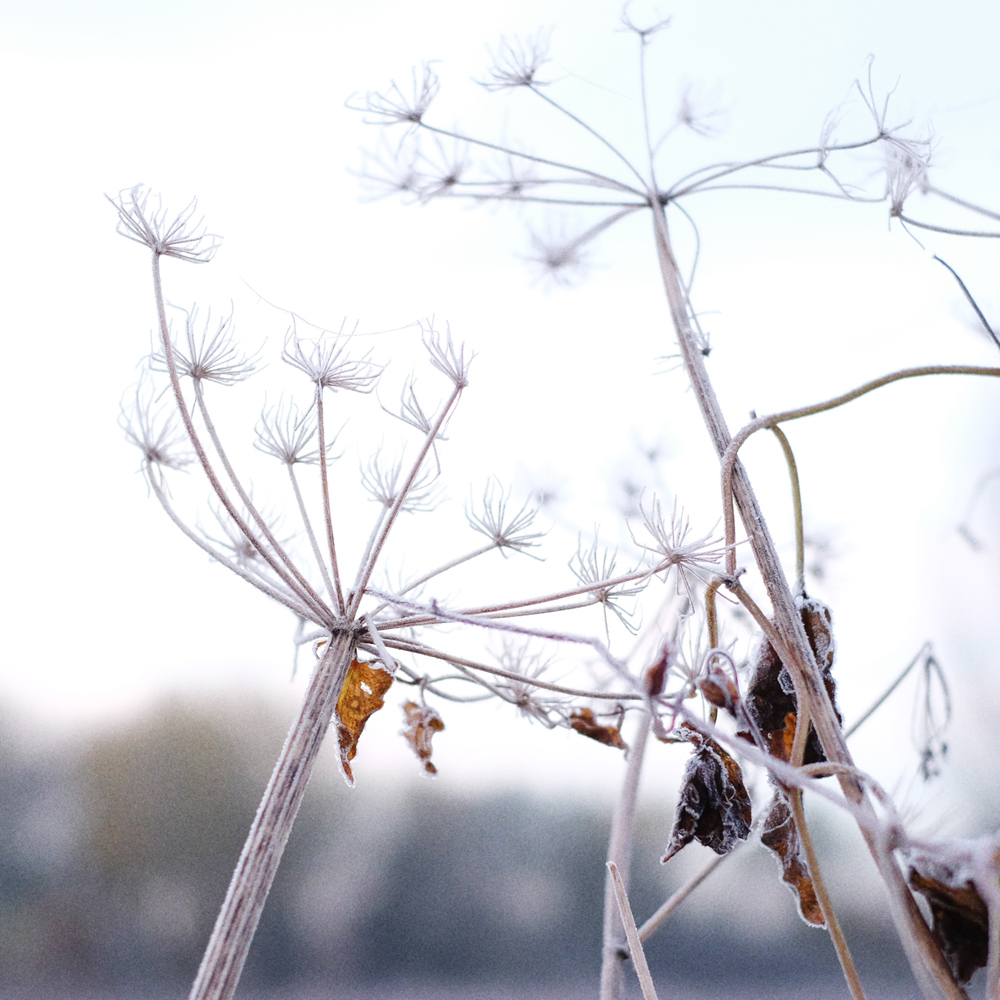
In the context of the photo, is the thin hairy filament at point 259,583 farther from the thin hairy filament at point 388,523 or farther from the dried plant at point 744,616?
the dried plant at point 744,616

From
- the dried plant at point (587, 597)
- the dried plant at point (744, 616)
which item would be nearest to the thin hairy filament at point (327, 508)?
the dried plant at point (587, 597)

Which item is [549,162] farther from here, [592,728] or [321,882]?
[321,882]

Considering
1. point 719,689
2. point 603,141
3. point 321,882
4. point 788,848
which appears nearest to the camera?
point 719,689

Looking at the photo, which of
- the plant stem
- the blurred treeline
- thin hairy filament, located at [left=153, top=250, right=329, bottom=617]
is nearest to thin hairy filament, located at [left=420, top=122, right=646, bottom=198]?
thin hairy filament, located at [left=153, top=250, right=329, bottom=617]

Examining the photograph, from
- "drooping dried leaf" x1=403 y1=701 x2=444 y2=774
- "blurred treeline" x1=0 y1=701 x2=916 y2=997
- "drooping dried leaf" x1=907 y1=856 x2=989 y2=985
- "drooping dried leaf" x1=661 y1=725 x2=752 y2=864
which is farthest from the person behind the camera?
"blurred treeline" x1=0 y1=701 x2=916 y2=997

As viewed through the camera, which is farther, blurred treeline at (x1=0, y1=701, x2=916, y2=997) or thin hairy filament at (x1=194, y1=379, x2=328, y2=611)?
blurred treeline at (x1=0, y1=701, x2=916, y2=997)

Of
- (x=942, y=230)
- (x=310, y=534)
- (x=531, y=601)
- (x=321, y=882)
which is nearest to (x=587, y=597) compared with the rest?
(x=531, y=601)

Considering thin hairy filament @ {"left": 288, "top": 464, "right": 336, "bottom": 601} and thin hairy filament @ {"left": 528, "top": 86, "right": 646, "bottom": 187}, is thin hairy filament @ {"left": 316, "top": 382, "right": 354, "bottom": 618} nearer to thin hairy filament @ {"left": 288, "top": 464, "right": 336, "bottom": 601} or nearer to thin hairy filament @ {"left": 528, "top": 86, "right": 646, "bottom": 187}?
thin hairy filament @ {"left": 288, "top": 464, "right": 336, "bottom": 601}
